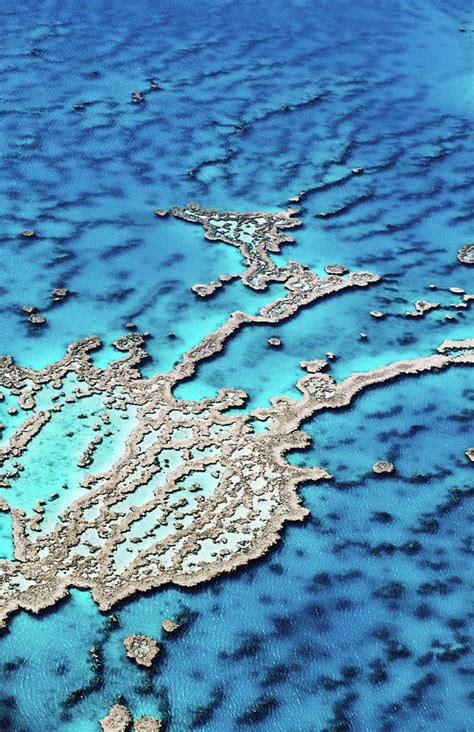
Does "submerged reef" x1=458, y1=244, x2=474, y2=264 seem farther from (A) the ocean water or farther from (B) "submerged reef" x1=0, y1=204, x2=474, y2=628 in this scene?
(B) "submerged reef" x1=0, y1=204, x2=474, y2=628

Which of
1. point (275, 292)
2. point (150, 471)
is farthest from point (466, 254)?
point (150, 471)

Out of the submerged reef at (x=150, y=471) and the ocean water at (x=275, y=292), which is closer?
the ocean water at (x=275, y=292)

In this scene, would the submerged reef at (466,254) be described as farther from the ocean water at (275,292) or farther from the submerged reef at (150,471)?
the submerged reef at (150,471)

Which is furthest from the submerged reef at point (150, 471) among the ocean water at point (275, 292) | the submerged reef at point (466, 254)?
the submerged reef at point (466, 254)

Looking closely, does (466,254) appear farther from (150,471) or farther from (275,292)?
(150,471)

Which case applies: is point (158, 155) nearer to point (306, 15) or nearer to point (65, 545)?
point (306, 15)

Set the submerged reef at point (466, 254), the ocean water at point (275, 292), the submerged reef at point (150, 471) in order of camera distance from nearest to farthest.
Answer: the ocean water at point (275, 292), the submerged reef at point (150, 471), the submerged reef at point (466, 254)
